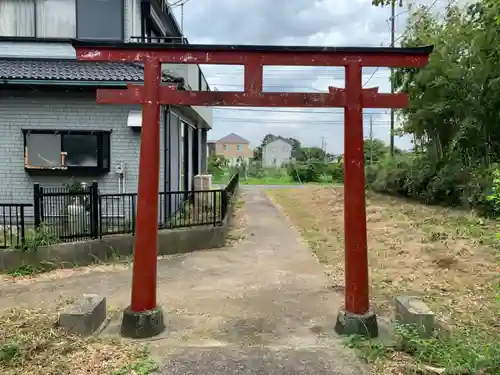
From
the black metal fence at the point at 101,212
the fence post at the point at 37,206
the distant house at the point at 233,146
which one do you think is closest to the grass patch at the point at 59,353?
the fence post at the point at 37,206

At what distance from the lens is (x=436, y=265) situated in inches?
316

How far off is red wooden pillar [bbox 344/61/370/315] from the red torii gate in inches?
A: 0.4

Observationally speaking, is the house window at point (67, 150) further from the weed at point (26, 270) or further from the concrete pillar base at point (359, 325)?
the concrete pillar base at point (359, 325)

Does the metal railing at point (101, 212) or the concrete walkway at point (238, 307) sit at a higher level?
the metal railing at point (101, 212)

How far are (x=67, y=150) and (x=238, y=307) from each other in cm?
610

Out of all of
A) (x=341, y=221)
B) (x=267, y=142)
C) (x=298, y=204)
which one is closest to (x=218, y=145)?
(x=267, y=142)

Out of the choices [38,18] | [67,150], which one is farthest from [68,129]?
[38,18]

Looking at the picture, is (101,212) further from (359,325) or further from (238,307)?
(359,325)

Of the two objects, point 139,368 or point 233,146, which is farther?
point 233,146

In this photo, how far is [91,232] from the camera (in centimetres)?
815

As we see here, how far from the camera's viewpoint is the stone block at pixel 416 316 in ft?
14.8

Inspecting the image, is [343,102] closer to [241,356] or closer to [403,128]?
[241,356]

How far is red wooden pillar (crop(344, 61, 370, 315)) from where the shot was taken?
4.72 m

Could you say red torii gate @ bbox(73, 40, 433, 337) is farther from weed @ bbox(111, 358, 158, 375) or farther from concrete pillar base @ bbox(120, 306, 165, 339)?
weed @ bbox(111, 358, 158, 375)
